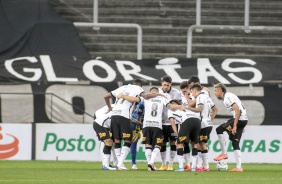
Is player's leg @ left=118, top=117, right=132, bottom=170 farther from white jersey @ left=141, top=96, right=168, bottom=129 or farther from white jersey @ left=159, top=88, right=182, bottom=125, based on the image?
white jersey @ left=159, top=88, right=182, bottom=125

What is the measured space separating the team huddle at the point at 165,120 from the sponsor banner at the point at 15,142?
231 inches

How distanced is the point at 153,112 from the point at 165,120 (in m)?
0.82

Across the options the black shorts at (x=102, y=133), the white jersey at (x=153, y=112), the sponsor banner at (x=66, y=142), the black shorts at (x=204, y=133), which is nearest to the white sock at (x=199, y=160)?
the black shorts at (x=204, y=133)

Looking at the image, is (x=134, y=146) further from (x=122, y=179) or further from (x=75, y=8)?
(x=75, y=8)

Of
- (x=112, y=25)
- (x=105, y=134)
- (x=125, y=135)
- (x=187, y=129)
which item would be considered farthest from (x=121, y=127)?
(x=112, y=25)

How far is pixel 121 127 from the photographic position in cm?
2525

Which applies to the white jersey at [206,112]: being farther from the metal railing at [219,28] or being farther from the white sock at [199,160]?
the metal railing at [219,28]

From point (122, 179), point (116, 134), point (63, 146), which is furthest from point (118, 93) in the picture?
point (63, 146)

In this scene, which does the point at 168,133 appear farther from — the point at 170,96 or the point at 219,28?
the point at 219,28

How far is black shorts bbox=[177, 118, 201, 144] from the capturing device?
986 inches

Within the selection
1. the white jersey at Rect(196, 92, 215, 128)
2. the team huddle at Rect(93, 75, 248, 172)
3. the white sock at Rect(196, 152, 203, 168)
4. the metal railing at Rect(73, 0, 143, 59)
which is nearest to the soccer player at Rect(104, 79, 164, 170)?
the team huddle at Rect(93, 75, 248, 172)

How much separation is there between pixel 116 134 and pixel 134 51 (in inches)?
506

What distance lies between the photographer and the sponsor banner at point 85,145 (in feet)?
104

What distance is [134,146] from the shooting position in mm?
26812
